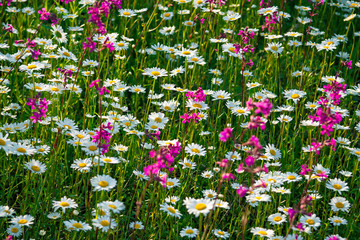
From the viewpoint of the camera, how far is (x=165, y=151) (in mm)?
2066

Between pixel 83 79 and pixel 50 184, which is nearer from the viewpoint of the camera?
pixel 50 184

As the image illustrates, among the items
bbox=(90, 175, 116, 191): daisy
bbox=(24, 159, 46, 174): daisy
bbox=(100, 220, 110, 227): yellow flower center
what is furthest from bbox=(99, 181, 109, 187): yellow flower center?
bbox=(24, 159, 46, 174): daisy

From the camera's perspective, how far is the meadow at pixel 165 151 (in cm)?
244

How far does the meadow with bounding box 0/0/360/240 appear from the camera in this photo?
7.99 feet

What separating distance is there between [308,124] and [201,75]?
4.88 feet

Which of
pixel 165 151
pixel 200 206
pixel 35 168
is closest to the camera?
pixel 165 151

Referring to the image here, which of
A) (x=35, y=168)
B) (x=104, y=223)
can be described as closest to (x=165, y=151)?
(x=104, y=223)

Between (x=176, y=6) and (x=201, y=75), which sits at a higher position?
(x=176, y=6)

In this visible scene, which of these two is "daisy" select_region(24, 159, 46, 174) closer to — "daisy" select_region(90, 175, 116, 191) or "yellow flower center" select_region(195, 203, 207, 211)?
"daisy" select_region(90, 175, 116, 191)

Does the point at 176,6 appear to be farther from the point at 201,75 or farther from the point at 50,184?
the point at 50,184

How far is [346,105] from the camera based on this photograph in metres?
4.25

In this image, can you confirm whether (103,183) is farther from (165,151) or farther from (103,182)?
(165,151)

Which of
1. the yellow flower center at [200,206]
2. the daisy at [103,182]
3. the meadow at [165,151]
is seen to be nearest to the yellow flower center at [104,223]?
the meadow at [165,151]

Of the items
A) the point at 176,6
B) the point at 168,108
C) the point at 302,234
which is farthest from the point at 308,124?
the point at 176,6
